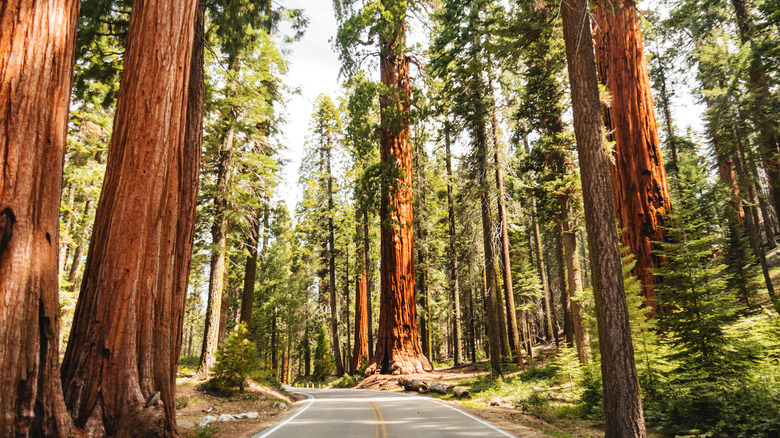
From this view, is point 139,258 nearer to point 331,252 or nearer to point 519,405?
point 519,405

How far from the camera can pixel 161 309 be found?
5.32 m

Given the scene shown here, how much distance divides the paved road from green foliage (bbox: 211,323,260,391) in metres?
3.10

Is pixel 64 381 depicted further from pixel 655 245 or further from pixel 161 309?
pixel 655 245

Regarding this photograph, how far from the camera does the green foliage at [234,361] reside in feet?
39.3

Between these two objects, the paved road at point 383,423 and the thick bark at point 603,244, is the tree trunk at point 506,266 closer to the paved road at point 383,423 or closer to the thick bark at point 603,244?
the paved road at point 383,423

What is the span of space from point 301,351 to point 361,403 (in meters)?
41.2

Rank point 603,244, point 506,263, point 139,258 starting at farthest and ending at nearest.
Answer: point 506,263, point 603,244, point 139,258

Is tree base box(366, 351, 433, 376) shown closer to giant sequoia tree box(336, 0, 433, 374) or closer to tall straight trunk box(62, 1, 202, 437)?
giant sequoia tree box(336, 0, 433, 374)

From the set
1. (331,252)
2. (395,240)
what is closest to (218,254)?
(395,240)

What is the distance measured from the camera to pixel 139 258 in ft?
16.2

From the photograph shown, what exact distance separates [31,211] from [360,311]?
25.5 metres

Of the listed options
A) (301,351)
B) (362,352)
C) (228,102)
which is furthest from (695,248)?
(301,351)

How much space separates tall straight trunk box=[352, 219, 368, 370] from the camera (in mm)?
26578

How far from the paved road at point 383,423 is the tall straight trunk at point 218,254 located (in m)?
5.98
